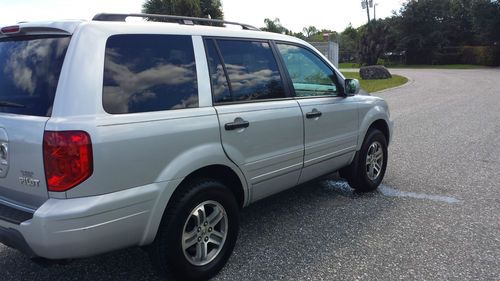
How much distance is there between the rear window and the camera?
2537 millimetres

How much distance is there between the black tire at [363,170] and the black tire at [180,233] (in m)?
2.09

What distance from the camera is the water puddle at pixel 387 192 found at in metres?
4.82

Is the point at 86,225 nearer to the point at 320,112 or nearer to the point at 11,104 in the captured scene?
the point at 11,104

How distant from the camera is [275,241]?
3783 millimetres

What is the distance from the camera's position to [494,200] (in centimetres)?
477

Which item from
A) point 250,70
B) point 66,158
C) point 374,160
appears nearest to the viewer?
point 66,158

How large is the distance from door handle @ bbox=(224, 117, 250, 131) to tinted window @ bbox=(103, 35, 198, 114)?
30cm

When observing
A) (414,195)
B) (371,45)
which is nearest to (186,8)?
(371,45)

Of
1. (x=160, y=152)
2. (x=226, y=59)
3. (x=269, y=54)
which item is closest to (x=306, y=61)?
(x=269, y=54)

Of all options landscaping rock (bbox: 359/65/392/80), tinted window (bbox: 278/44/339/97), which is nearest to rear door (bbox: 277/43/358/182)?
tinted window (bbox: 278/44/339/97)

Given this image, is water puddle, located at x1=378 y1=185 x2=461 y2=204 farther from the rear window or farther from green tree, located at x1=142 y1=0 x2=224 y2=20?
green tree, located at x1=142 y1=0 x2=224 y2=20

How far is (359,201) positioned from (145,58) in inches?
117

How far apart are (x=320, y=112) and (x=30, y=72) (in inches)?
96.9

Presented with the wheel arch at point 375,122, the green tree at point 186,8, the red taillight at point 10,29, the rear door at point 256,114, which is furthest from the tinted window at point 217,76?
the green tree at point 186,8
